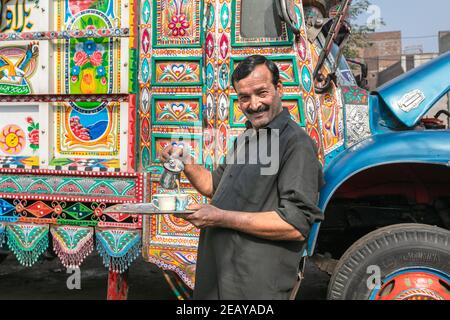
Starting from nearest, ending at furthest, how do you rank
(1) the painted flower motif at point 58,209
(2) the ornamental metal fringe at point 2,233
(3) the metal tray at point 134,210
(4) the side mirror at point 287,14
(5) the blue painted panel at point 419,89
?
1. (3) the metal tray at point 134,210
2. (4) the side mirror at point 287,14
3. (5) the blue painted panel at point 419,89
4. (1) the painted flower motif at point 58,209
5. (2) the ornamental metal fringe at point 2,233

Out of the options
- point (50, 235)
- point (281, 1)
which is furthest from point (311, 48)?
point (50, 235)

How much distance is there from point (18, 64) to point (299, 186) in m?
2.51

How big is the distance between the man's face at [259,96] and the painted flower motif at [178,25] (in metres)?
1.43

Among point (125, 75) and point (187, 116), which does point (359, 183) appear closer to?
point (187, 116)

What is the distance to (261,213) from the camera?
1816 millimetres

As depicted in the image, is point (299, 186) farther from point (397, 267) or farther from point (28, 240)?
point (28, 240)

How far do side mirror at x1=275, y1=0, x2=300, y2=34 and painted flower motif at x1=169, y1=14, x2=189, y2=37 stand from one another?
0.62 m

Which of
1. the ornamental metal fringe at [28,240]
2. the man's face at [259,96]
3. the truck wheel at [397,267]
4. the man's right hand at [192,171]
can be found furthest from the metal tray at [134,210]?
the ornamental metal fringe at [28,240]

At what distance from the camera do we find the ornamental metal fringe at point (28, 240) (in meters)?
3.43

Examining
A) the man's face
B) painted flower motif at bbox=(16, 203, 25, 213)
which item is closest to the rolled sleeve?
the man's face

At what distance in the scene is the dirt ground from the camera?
4.62 metres

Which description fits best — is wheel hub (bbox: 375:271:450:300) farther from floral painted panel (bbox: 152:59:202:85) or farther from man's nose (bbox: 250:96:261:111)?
floral painted panel (bbox: 152:59:202:85)

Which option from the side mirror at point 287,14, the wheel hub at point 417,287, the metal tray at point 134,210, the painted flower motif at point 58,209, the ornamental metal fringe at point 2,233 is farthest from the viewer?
the ornamental metal fringe at point 2,233

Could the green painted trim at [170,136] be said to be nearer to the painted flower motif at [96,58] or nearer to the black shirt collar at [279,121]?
the painted flower motif at [96,58]
